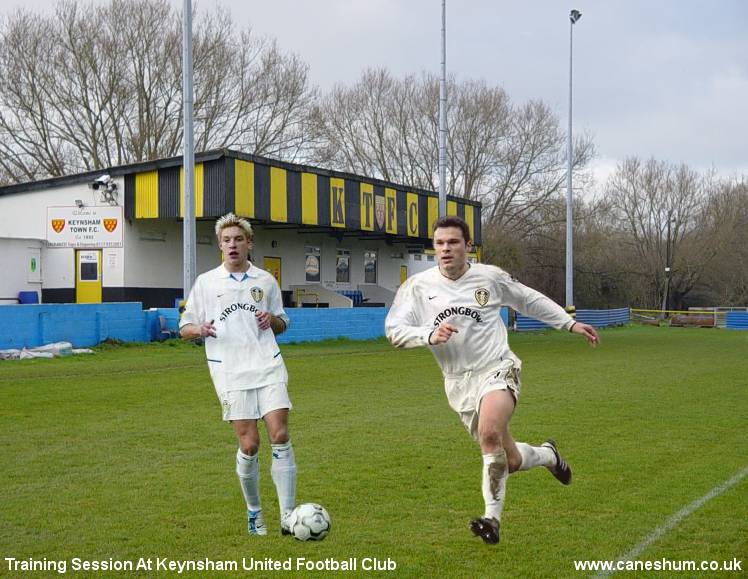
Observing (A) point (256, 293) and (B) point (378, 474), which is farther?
(B) point (378, 474)

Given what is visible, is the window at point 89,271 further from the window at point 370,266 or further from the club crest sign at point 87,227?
the window at point 370,266

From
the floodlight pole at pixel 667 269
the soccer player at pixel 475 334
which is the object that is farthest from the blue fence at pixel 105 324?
the floodlight pole at pixel 667 269

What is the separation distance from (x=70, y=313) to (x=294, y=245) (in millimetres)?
15198

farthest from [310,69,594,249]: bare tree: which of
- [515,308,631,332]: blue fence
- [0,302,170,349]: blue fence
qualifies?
→ [0,302,170,349]: blue fence

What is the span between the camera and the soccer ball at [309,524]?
6.11 metres

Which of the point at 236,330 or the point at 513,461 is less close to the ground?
the point at 236,330

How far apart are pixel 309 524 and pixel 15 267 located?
83.8 feet

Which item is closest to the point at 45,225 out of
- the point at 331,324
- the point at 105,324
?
the point at 105,324

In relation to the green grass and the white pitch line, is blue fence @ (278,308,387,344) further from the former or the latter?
the white pitch line

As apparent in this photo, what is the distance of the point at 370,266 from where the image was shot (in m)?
43.5

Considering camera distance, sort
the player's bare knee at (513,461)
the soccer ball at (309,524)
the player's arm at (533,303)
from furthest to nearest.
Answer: the player's arm at (533,303)
the player's bare knee at (513,461)
the soccer ball at (309,524)

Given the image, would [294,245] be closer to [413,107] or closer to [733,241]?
[413,107]

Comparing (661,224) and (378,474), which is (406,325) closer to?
(378,474)

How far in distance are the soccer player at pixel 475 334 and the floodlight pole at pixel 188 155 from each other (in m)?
16.7
